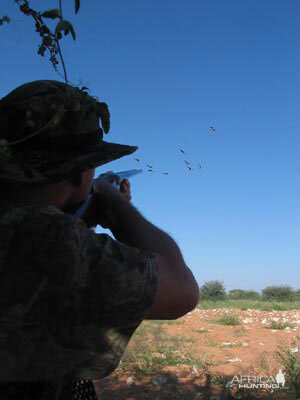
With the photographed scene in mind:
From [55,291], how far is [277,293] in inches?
983

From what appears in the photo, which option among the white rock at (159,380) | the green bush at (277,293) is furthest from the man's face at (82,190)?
the green bush at (277,293)

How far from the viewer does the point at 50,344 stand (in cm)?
94

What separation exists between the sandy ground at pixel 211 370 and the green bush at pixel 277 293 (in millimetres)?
15688

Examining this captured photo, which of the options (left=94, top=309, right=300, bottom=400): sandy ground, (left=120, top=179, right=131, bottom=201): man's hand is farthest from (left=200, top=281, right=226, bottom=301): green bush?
(left=120, top=179, right=131, bottom=201): man's hand

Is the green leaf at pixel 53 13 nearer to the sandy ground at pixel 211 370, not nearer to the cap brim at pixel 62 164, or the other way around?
the cap brim at pixel 62 164

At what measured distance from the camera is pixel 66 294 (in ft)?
3.06

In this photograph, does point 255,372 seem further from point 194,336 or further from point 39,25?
point 39,25

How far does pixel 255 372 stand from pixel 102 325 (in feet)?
15.4

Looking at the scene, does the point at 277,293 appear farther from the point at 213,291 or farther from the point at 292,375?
the point at 292,375

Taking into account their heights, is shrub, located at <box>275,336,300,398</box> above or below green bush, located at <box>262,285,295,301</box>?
below

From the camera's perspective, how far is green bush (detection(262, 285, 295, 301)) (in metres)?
23.3

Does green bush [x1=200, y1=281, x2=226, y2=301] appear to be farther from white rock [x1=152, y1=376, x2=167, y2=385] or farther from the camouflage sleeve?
the camouflage sleeve

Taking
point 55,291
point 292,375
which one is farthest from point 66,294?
point 292,375

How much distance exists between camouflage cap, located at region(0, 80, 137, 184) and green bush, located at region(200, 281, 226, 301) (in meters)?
20.7
